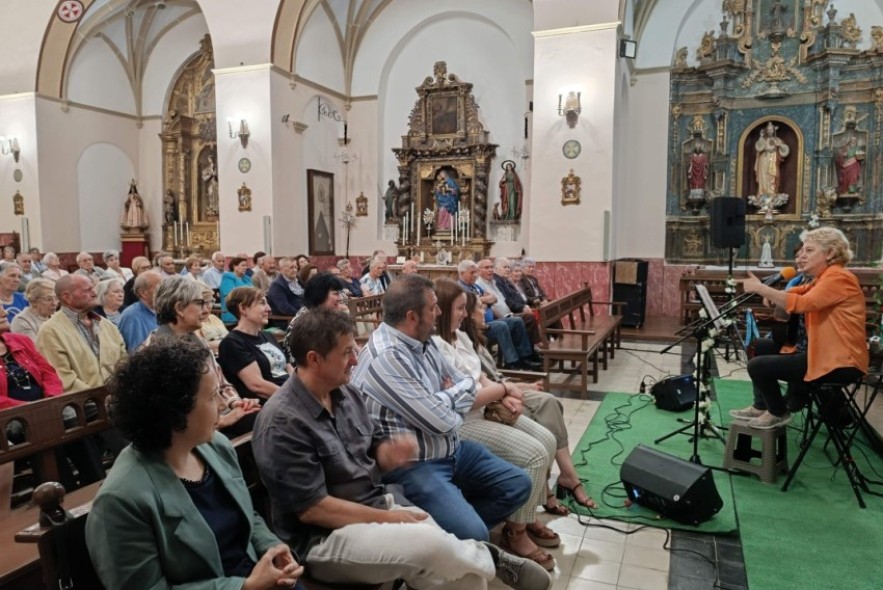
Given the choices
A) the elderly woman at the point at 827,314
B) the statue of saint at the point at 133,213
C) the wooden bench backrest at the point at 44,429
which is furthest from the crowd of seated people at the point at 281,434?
the statue of saint at the point at 133,213

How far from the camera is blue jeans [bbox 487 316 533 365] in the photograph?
6.42 metres

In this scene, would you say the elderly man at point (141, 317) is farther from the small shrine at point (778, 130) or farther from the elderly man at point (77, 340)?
the small shrine at point (778, 130)

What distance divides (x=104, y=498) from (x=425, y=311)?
154 cm

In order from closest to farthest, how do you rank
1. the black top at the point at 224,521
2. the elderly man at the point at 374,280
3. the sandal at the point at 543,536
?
the black top at the point at 224,521 → the sandal at the point at 543,536 → the elderly man at the point at 374,280

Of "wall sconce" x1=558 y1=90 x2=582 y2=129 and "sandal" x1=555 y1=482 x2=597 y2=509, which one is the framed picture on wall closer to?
"wall sconce" x1=558 y1=90 x2=582 y2=129

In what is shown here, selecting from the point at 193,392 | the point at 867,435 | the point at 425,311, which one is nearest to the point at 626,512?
the point at 425,311

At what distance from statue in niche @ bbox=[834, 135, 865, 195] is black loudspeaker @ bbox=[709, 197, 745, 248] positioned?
7680 millimetres

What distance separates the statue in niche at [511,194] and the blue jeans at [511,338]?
18.5ft

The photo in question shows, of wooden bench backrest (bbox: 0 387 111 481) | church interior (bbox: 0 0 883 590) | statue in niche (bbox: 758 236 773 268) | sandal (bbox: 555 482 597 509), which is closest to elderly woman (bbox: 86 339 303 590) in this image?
wooden bench backrest (bbox: 0 387 111 481)

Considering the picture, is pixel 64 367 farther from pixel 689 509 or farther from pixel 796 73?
pixel 796 73

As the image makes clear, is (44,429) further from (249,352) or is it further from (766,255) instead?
(766,255)

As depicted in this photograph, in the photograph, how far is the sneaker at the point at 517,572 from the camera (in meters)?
2.19

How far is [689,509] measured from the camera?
329 cm

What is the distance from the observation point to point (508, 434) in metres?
3.06
